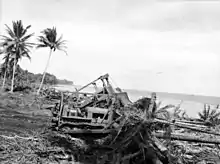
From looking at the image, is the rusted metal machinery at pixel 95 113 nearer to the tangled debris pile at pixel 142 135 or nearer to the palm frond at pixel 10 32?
the tangled debris pile at pixel 142 135

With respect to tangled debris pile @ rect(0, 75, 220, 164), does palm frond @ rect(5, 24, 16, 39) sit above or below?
above

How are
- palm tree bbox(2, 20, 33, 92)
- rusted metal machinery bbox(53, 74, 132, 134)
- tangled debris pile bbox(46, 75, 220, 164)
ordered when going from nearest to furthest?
tangled debris pile bbox(46, 75, 220, 164)
rusted metal machinery bbox(53, 74, 132, 134)
palm tree bbox(2, 20, 33, 92)

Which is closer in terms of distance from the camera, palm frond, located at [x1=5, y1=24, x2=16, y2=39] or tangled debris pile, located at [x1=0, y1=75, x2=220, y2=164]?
tangled debris pile, located at [x1=0, y1=75, x2=220, y2=164]

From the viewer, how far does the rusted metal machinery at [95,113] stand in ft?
23.7

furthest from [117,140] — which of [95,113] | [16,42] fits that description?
[16,42]

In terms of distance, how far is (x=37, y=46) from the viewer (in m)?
35.4

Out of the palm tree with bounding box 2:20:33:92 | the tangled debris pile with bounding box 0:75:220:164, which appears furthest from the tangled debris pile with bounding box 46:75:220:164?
the palm tree with bounding box 2:20:33:92

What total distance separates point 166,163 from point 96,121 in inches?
145

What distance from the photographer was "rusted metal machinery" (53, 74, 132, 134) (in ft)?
23.7

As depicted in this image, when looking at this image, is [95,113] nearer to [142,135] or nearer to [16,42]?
[142,135]

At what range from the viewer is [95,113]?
970 cm

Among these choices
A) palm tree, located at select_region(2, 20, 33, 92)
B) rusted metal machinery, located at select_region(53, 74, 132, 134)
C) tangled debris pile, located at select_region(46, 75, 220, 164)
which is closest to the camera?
tangled debris pile, located at select_region(46, 75, 220, 164)

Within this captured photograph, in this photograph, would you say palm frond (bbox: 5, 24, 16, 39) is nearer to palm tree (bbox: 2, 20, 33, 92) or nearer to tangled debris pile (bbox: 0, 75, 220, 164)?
palm tree (bbox: 2, 20, 33, 92)

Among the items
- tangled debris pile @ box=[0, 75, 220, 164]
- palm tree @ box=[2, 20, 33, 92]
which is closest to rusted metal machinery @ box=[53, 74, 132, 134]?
tangled debris pile @ box=[0, 75, 220, 164]
